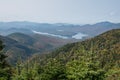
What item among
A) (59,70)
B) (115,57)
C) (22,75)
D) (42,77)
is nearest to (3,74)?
(22,75)

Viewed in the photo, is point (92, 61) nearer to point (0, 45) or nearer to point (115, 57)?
point (0, 45)

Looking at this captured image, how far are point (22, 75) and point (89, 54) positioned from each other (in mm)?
8761

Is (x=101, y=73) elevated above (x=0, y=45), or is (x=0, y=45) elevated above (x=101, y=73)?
(x=0, y=45)

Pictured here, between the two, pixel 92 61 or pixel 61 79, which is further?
pixel 61 79

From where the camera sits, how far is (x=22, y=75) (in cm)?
3173

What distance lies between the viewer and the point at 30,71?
31.9m

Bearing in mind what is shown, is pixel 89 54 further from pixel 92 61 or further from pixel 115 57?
pixel 115 57

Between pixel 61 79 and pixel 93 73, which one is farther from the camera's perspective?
pixel 61 79

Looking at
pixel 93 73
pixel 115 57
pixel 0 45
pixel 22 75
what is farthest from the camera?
pixel 115 57

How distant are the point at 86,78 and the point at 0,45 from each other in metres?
21.2

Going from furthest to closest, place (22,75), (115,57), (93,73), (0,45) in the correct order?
(115,57), (0,45), (22,75), (93,73)

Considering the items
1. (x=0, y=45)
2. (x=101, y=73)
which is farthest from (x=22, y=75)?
(x=0, y=45)

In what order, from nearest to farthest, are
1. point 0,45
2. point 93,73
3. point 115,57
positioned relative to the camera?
1. point 93,73
2. point 0,45
3. point 115,57

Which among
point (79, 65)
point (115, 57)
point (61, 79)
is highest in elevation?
point (79, 65)
